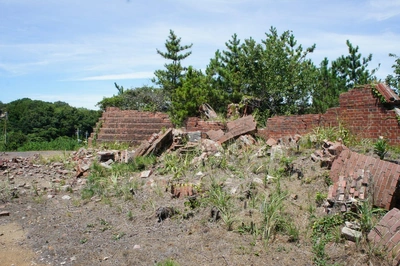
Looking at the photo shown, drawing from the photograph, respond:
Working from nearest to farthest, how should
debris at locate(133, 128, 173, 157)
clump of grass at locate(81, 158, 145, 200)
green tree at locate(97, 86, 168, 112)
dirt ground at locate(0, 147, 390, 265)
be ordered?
dirt ground at locate(0, 147, 390, 265) < clump of grass at locate(81, 158, 145, 200) < debris at locate(133, 128, 173, 157) < green tree at locate(97, 86, 168, 112)

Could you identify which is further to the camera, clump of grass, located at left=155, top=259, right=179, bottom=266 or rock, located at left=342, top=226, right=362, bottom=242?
rock, located at left=342, top=226, right=362, bottom=242

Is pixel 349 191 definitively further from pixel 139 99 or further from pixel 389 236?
pixel 139 99

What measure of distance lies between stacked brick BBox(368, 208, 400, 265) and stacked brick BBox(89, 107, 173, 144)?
9475 mm

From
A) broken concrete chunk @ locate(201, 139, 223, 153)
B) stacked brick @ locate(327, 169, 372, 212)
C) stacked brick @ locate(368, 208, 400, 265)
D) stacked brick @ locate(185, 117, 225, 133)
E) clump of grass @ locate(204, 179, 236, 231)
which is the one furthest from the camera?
stacked brick @ locate(185, 117, 225, 133)

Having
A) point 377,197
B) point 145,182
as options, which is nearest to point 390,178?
point 377,197

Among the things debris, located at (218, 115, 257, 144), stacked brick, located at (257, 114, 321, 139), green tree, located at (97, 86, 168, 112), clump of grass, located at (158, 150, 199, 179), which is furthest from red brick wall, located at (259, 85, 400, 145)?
green tree, located at (97, 86, 168, 112)

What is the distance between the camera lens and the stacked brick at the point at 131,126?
43.4 feet

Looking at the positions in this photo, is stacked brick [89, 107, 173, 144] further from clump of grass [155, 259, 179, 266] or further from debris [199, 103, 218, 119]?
clump of grass [155, 259, 179, 266]

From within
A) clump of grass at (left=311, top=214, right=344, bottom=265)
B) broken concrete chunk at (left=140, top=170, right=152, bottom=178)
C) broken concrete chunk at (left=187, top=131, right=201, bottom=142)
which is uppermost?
broken concrete chunk at (left=187, top=131, right=201, bottom=142)

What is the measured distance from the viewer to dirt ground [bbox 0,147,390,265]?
4.43 m

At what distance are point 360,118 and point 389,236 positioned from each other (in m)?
4.93

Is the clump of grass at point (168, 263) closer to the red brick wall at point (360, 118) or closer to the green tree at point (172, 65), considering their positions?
the red brick wall at point (360, 118)

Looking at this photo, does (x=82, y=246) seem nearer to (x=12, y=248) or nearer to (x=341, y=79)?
(x=12, y=248)

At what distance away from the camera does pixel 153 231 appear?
547 centimetres
